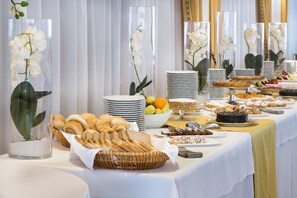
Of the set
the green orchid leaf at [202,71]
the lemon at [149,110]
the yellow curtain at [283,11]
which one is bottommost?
the lemon at [149,110]

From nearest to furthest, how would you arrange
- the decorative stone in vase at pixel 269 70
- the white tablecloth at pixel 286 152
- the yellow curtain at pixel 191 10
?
the white tablecloth at pixel 286 152, the yellow curtain at pixel 191 10, the decorative stone in vase at pixel 269 70

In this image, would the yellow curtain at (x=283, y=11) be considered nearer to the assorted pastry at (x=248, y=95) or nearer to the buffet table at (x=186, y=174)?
the assorted pastry at (x=248, y=95)

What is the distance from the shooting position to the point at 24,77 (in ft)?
6.61

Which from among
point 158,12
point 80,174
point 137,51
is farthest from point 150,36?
point 158,12

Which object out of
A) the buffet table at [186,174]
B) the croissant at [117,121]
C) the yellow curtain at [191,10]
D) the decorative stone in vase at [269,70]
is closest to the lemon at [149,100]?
the buffet table at [186,174]

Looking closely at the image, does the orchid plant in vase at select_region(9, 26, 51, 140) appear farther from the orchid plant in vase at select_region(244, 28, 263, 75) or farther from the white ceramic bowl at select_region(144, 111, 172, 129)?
the orchid plant in vase at select_region(244, 28, 263, 75)

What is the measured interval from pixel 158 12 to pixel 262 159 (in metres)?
1.98

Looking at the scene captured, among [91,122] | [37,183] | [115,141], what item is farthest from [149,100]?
[37,183]

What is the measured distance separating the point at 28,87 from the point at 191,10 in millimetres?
2932

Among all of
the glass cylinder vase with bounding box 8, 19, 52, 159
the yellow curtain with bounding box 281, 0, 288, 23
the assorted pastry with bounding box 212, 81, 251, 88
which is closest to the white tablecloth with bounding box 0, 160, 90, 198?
the glass cylinder vase with bounding box 8, 19, 52, 159

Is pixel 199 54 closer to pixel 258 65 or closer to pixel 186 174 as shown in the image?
pixel 258 65

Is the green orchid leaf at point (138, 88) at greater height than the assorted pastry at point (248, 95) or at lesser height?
greater

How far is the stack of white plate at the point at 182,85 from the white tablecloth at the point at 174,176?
1.05 meters

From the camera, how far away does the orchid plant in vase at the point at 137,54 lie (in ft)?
9.25
